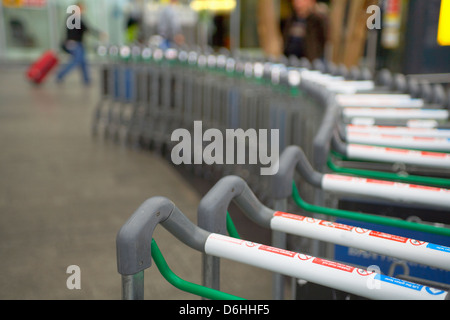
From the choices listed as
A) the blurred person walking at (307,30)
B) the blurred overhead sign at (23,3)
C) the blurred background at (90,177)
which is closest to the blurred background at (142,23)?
the blurred overhead sign at (23,3)

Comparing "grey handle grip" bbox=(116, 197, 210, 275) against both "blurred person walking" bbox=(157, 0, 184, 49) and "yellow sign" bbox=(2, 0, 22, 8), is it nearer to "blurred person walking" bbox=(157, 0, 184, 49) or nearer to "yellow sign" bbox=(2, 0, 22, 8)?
"blurred person walking" bbox=(157, 0, 184, 49)

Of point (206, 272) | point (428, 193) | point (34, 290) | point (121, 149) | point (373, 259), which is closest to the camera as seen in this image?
point (206, 272)

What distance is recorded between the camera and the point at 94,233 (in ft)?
11.2

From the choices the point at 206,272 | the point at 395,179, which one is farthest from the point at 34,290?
the point at 395,179

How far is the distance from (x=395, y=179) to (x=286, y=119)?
168 cm

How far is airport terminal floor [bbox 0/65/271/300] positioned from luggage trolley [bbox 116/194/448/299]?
1.63 m

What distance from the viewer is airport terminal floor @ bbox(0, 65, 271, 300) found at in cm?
275
